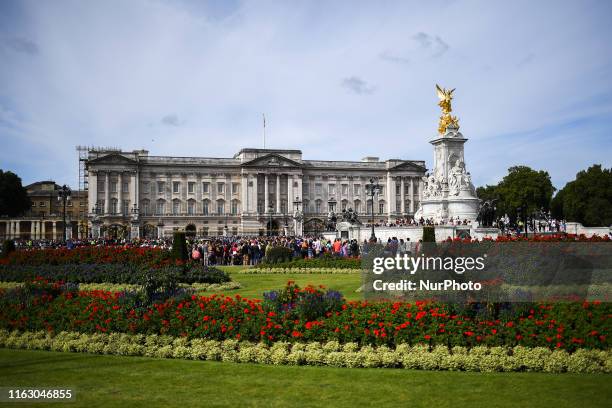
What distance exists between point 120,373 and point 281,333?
8.51 feet

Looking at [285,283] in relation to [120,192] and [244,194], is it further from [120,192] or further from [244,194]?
[244,194]

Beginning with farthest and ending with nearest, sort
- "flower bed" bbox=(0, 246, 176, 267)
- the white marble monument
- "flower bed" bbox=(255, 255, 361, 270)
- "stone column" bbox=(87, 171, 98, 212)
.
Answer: "stone column" bbox=(87, 171, 98, 212) → the white marble monument → "flower bed" bbox=(255, 255, 361, 270) → "flower bed" bbox=(0, 246, 176, 267)

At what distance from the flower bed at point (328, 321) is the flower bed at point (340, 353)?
7.2 inches

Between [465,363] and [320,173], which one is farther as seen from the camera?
[320,173]

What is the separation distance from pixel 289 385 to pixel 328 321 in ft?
6.32

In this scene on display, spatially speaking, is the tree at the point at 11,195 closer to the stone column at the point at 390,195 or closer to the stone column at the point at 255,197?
the stone column at the point at 255,197

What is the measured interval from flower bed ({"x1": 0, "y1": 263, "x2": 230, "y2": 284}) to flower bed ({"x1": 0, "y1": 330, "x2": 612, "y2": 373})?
8.94 meters

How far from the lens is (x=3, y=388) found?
755 centimetres

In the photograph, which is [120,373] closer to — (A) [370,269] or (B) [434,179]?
(A) [370,269]

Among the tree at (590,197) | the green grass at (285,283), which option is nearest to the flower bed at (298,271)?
the green grass at (285,283)

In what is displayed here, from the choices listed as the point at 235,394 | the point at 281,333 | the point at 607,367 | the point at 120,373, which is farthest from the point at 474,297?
the point at 120,373

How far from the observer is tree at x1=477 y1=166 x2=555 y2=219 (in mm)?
79562

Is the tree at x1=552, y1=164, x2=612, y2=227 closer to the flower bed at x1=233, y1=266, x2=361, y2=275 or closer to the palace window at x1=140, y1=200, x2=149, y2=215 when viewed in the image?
the flower bed at x1=233, y1=266, x2=361, y2=275

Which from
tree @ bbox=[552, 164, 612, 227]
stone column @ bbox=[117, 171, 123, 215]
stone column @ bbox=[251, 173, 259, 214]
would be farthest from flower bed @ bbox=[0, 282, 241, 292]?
stone column @ bbox=[251, 173, 259, 214]
